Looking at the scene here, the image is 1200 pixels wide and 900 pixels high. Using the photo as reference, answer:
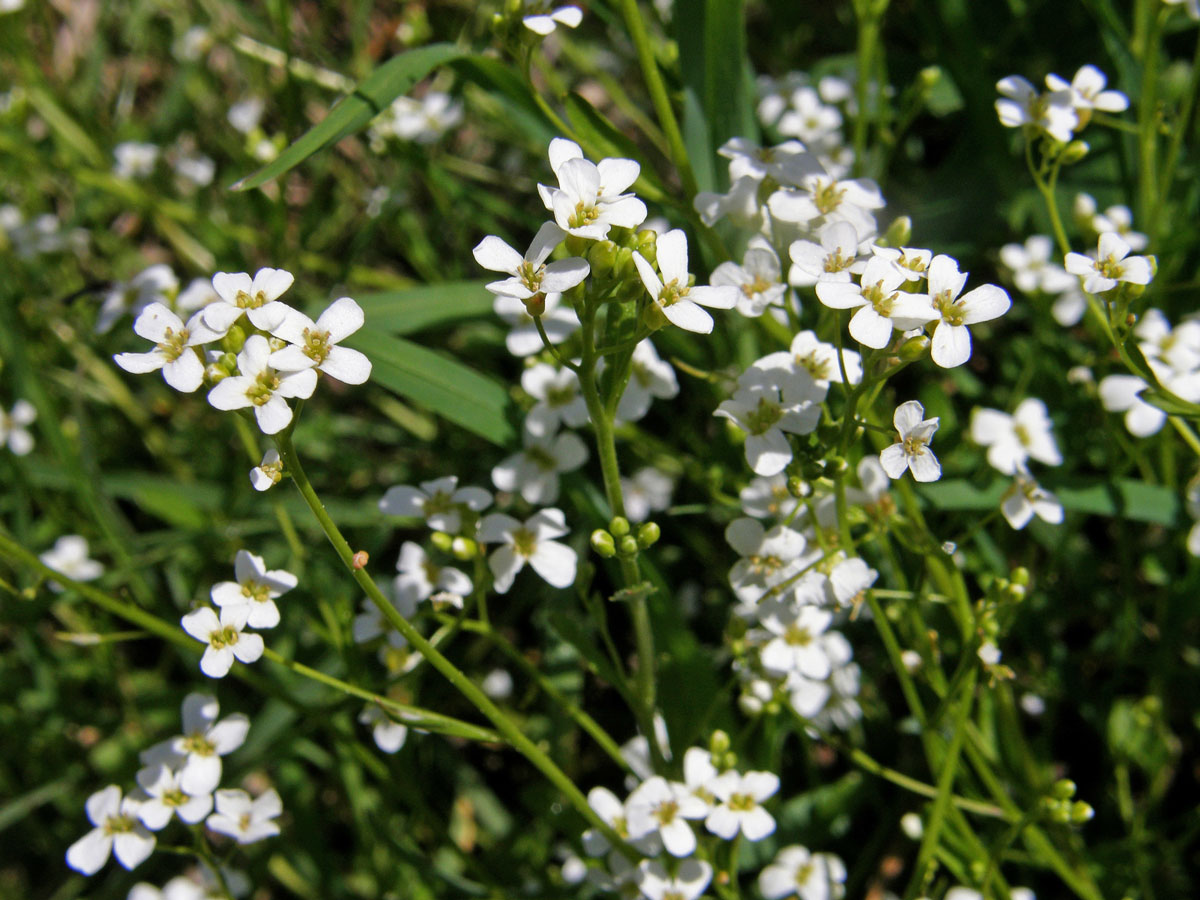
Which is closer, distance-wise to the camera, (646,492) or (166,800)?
(166,800)

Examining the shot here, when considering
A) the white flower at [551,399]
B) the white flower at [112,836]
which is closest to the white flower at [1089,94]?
the white flower at [551,399]

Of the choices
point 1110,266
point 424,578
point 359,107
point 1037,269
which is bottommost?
point 1037,269

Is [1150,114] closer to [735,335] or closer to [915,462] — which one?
[735,335]

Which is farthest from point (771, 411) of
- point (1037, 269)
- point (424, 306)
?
point (1037, 269)

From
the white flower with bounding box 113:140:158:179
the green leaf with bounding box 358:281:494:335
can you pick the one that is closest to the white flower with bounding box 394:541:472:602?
the green leaf with bounding box 358:281:494:335

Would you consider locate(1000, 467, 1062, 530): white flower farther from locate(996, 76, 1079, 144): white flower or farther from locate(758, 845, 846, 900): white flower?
locate(758, 845, 846, 900): white flower

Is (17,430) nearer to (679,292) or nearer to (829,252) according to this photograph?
(679,292)
